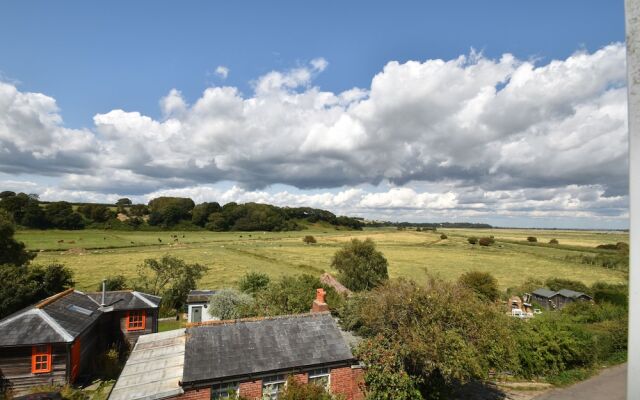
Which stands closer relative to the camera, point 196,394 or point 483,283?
point 196,394

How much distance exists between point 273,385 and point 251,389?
1024 mm

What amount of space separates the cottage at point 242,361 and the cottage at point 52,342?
4.66m

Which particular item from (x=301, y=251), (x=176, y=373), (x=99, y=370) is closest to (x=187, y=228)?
(x=301, y=251)

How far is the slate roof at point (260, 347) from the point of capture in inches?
603

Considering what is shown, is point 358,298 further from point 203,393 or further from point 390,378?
point 203,393

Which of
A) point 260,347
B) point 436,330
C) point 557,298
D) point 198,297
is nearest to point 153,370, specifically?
point 260,347

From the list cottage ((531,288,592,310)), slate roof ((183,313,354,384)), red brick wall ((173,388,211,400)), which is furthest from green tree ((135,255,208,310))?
cottage ((531,288,592,310))

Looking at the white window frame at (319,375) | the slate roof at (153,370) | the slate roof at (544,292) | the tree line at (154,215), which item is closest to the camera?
the slate roof at (153,370)

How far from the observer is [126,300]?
26125 mm

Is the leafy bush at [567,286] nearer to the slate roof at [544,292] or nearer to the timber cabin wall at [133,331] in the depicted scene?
the slate roof at [544,292]

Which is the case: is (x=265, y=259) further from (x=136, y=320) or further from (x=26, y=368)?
(x=26, y=368)

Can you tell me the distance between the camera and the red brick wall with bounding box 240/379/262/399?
50.0 feet

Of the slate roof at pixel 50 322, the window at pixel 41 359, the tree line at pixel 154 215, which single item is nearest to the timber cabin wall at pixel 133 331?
the slate roof at pixel 50 322

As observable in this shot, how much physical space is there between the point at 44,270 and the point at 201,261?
109 feet
